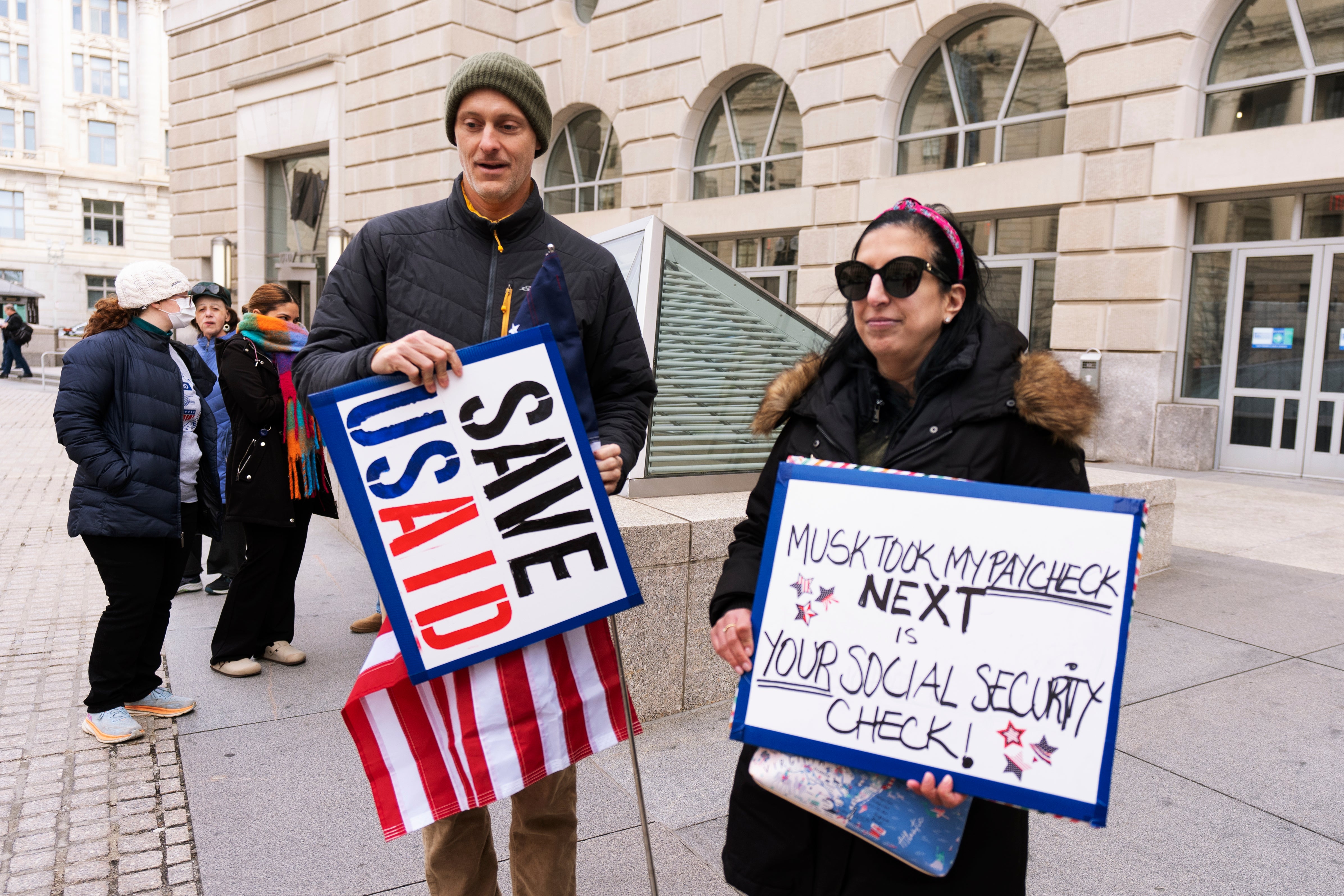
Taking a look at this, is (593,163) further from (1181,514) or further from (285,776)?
(285,776)

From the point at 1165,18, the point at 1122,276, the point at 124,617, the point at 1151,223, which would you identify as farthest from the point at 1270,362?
the point at 124,617

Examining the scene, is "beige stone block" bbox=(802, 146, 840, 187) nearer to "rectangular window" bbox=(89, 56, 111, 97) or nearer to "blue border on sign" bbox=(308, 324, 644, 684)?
"blue border on sign" bbox=(308, 324, 644, 684)

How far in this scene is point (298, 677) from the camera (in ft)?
14.9

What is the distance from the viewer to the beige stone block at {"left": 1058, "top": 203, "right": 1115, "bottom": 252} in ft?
37.7

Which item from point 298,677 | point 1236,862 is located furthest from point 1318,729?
point 298,677

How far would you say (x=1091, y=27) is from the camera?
11.5 meters

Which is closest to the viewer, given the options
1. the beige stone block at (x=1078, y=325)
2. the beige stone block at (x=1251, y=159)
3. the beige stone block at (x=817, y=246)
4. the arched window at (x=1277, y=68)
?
the beige stone block at (x=1251, y=159)

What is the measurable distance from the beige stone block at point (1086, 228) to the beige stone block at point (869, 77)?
10.8 feet

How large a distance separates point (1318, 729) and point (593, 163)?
1663 cm

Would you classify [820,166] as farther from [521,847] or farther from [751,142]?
[521,847]

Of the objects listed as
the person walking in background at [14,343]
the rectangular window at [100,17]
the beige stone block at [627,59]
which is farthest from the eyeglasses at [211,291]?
the rectangular window at [100,17]

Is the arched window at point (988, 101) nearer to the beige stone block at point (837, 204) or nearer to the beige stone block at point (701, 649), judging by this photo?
the beige stone block at point (837, 204)

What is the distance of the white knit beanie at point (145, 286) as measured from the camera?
153 inches

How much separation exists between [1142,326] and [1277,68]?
3.15m
